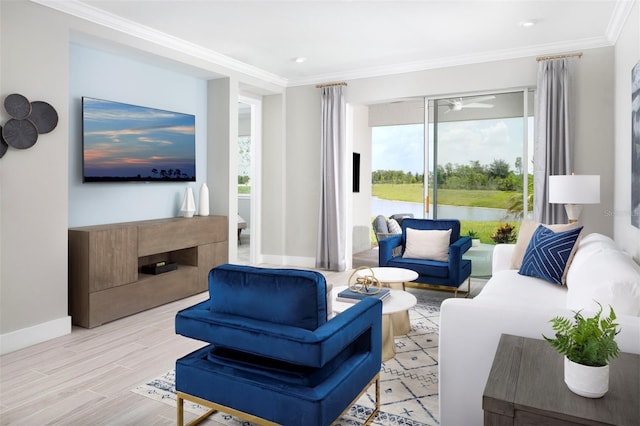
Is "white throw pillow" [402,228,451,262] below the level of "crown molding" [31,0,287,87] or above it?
below

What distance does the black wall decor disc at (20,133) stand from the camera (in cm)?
317

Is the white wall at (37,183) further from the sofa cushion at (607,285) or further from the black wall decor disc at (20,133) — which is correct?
the sofa cushion at (607,285)

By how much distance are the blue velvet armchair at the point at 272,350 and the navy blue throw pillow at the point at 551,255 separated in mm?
1900

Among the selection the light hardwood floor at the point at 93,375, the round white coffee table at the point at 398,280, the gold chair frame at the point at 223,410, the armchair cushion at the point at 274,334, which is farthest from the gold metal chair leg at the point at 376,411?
the round white coffee table at the point at 398,280

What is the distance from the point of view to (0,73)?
3.16m

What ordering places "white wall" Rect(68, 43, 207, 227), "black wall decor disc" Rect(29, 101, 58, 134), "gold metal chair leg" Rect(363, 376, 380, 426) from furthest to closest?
1. "white wall" Rect(68, 43, 207, 227)
2. "black wall decor disc" Rect(29, 101, 58, 134)
3. "gold metal chair leg" Rect(363, 376, 380, 426)

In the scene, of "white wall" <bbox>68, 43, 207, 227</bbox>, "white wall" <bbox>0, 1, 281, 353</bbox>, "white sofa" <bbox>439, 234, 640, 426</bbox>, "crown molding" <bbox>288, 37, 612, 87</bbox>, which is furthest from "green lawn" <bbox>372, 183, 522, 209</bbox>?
"white wall" <bbox>0, 1, 281, 353</bbox>

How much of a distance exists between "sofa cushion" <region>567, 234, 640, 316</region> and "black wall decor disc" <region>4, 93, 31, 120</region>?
3760mm

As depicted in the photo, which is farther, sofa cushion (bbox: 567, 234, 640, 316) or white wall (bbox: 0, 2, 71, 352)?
white wall (bbox: 0, 2, 71, 352)

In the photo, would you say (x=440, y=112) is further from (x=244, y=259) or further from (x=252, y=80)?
(x=244, y=259)

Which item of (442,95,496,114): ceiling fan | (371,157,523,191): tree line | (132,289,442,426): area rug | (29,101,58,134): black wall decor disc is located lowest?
(132,289,442,426): area rug

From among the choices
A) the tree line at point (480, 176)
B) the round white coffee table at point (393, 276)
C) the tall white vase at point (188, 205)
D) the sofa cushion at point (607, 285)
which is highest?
the tree line at point (480, 176)

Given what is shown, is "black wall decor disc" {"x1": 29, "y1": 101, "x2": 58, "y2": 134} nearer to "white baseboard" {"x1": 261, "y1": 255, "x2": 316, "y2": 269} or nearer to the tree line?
"white baseboard" {"x1": 261, "y1": 255, "x2": 316, "y2": 269}

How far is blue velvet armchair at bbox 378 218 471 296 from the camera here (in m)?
4.40
